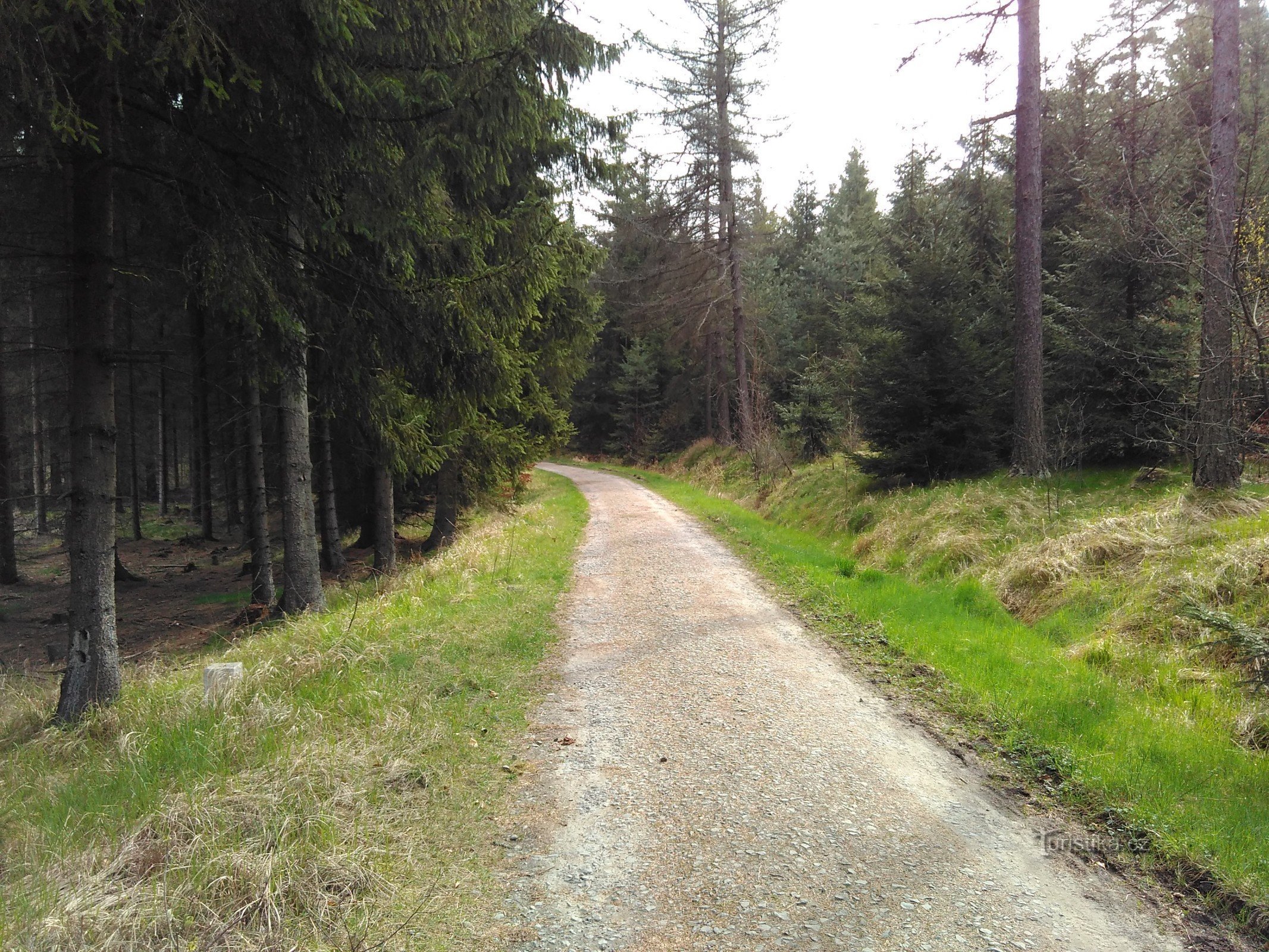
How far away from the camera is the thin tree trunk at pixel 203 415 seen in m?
13.1

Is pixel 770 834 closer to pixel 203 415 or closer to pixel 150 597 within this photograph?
pixel 150 597

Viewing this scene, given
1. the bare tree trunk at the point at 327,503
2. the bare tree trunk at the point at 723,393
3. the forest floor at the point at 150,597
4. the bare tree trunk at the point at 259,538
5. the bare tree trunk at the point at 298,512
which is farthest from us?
the bare tree trunk at the point at 723,393

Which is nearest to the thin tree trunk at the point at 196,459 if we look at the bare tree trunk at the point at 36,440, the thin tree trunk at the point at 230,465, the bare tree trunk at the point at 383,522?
the thin tree trunk at the point at 230,465

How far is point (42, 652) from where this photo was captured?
11180mm

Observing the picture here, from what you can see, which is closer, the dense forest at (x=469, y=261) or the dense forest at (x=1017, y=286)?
the dense forest at (x=469, y=261)

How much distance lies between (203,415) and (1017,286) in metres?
19.5

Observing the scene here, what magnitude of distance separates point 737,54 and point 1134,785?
78.2 feet

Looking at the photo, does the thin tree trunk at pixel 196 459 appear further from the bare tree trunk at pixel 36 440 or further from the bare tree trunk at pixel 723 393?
the bare tree trunk at pixel 723 393

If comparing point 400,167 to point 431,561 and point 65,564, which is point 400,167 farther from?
point 65,564

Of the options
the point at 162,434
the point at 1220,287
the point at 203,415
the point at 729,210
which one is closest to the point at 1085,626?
the point at 1220,287

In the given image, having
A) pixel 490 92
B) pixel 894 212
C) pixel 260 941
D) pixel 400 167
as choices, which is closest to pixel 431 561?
pixel 400 167

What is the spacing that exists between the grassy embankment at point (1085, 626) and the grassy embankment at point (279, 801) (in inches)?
135

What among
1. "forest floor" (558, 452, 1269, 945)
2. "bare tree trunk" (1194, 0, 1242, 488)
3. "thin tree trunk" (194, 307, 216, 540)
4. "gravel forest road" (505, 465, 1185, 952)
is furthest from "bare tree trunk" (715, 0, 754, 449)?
"gravel forest road" (505, 465, 1185, 952)

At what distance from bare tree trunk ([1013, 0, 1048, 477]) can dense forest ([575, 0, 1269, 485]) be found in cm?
9
